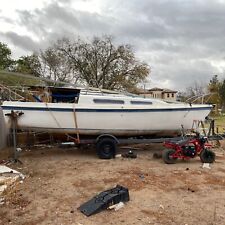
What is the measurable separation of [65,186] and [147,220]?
7.39ft

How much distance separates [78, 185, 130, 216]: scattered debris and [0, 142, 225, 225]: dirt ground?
0.10 meters

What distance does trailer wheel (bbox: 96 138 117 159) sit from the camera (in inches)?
377

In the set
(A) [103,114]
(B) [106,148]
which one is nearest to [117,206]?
(B) [106,148]

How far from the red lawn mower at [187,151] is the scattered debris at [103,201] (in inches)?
121

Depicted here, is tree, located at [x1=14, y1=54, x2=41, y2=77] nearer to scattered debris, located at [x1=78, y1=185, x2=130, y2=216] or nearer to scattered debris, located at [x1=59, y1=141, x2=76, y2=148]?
scattered debris, located at [x1=59, y1=141, x2=76, y2=148]

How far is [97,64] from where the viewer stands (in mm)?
32719

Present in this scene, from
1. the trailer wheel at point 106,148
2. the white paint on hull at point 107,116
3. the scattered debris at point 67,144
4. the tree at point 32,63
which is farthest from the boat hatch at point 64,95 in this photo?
the tree at point 32,63

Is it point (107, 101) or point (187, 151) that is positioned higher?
point (107, 101)

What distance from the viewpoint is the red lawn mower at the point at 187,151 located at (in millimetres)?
8820

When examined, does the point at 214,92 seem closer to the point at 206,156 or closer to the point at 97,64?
the point at 206,156

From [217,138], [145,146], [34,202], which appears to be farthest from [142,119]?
[34,202]

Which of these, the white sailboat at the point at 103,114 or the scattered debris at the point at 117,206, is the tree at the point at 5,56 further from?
the scattered debris at the point at 117,206

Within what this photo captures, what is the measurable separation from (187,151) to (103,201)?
395cm

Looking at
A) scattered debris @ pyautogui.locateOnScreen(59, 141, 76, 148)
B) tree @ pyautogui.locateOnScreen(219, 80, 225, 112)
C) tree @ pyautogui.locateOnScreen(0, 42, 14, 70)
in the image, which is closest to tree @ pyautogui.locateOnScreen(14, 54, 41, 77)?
tree @ pyautogui.locateOnScreen(0, 42, 14, 70)
